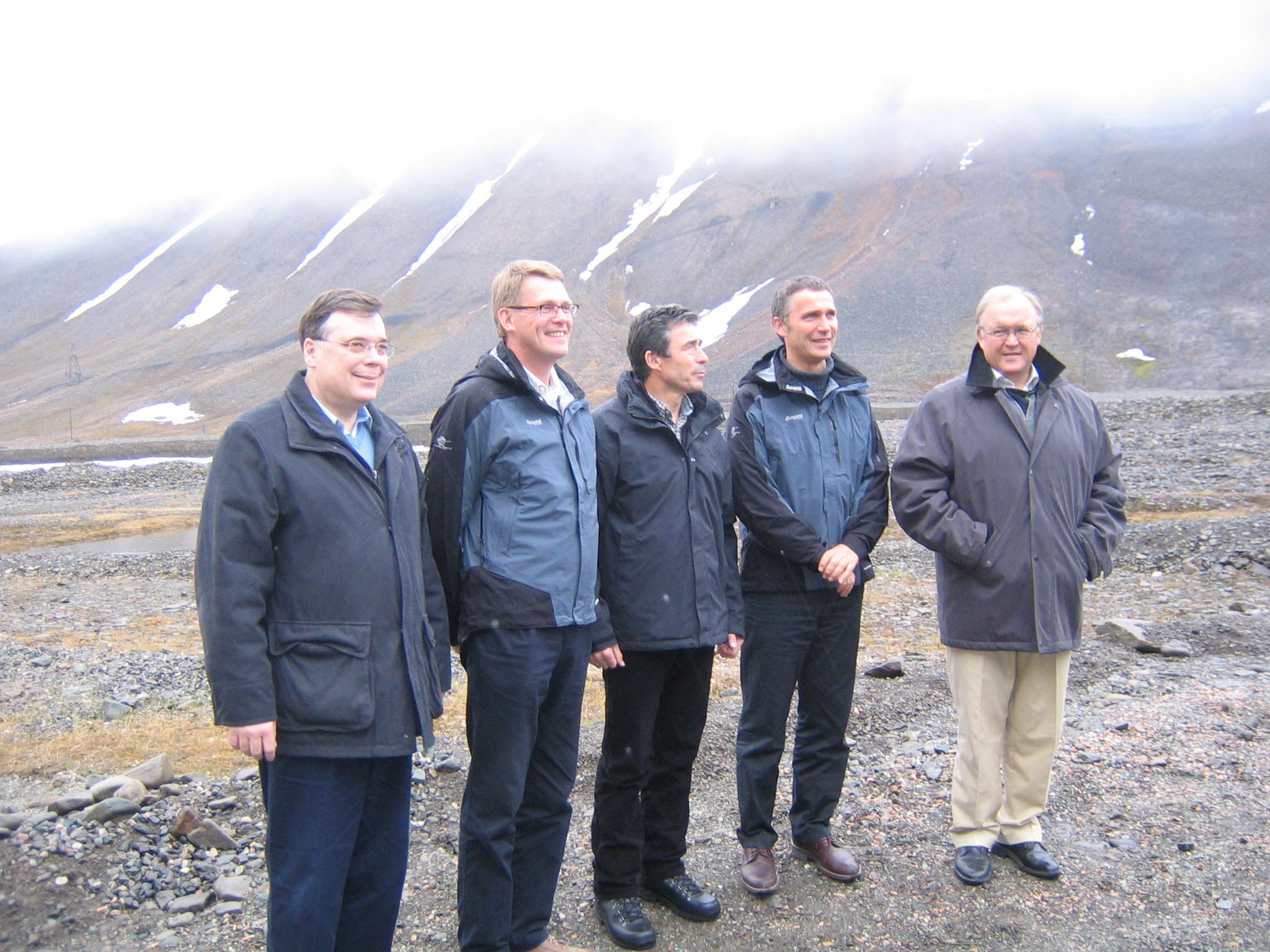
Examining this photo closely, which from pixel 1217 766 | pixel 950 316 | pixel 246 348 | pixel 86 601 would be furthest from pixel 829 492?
pixel 246 348

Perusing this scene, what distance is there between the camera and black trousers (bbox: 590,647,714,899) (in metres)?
Answer: 4.15

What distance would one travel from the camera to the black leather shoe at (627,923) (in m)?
4.04

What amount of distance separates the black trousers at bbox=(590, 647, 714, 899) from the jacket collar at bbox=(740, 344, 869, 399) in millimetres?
1227

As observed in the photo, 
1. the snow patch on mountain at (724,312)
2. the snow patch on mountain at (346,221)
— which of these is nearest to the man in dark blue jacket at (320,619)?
the snow patch on mountain at (724,312)

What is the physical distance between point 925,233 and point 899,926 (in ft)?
273

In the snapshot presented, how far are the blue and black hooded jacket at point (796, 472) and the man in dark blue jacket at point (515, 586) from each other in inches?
35.6

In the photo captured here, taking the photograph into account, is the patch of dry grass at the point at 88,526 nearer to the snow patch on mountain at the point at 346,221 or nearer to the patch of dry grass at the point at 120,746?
the patch of dry grass at the point at 120,746

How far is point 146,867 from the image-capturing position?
4602 mm

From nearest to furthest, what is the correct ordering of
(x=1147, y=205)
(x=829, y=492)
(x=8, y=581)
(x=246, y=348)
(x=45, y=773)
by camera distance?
(x=829, y=492) < (x=45, y=773) < (x=8, y=581) < (x=1147, y=205) < (x=246, y=348)

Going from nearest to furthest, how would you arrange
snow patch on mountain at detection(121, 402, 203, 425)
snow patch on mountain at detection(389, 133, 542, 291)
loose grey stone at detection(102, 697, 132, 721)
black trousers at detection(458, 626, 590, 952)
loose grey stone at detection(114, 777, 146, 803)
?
1. black trousers at detection(458, 626, 590, 952)
2. loose grey stone at detection(114, 777, 146, 803)
3. loose grey stone at detection(102, 697, 132, 721)
4. snow patch on mountain at detection(121, 402, 203, 425)
5. snow patch on mountain at detection(389, 133, 542, 291)

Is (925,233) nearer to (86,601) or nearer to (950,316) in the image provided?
(950,316)

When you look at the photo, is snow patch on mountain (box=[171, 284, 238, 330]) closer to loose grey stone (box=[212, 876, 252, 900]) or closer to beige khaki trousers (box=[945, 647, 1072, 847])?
loose grey stone (box=[212, 876, 252, 900])

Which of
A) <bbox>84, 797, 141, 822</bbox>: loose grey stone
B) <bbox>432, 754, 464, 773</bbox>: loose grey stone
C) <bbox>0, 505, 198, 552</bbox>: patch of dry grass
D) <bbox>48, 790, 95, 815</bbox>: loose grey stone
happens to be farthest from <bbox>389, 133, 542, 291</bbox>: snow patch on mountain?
<bbox>84, 797, 141, 822</bbox>: loose grey stone

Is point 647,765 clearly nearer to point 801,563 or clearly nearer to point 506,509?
point 801,563
